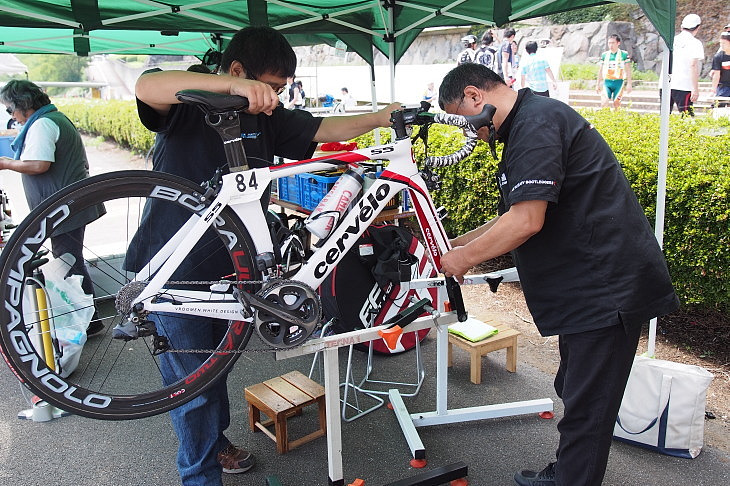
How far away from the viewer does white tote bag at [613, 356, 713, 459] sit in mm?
2959

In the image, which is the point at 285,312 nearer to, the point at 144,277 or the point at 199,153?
the point at 144,277

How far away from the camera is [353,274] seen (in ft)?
11.5

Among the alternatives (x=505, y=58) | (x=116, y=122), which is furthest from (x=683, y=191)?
(x=116, y=122)

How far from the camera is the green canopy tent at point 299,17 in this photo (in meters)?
3.91

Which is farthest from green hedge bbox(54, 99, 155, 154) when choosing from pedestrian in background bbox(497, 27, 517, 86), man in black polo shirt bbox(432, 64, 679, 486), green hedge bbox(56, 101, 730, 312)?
man in black polo shirt bbox(432, 64, 679, 486)

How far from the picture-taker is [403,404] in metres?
3.45

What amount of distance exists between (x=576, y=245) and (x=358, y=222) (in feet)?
2.64

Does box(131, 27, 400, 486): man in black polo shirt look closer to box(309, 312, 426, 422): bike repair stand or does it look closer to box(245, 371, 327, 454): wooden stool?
box(245, 371, 327, 454): wooden stool

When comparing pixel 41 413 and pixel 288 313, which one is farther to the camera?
pixel 41 413

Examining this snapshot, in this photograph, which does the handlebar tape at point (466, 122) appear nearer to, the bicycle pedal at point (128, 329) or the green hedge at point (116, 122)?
the bicycle pedal at point (128, 329)

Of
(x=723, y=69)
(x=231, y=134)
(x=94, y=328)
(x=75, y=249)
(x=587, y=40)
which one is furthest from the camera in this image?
(x=587, y=40)

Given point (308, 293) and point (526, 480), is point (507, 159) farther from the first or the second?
point (526, 480)

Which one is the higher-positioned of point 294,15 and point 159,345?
point 294,15

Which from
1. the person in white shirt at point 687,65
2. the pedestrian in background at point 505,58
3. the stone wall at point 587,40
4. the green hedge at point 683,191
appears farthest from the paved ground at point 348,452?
the stone wall at point 587,40
